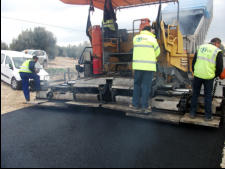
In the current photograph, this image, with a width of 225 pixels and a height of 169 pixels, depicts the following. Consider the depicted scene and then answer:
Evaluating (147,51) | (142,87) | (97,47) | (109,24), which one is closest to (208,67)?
(147,51)

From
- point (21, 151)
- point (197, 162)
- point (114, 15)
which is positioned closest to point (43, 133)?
point (21, 151)

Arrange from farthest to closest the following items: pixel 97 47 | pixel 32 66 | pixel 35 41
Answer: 1. pixel 35 41
2. pixel 32 66
3. pixel 97 47

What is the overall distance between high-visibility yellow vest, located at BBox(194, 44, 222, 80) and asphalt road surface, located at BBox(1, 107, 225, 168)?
1.04 meters

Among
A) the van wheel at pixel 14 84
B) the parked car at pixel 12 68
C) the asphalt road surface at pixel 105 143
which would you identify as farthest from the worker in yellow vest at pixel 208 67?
the van wheel at pixel 14 84

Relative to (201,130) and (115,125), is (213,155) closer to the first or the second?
(201,130)

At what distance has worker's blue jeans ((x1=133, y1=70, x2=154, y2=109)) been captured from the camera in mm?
4180

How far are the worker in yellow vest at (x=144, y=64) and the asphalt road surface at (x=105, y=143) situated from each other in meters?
0.48

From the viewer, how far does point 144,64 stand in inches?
160

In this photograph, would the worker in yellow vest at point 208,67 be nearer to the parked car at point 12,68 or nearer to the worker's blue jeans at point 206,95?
the worker's blue jeans at point 206,95

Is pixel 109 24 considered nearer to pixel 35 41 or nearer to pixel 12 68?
pixel 12 68

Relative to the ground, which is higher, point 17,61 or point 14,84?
point 17,61

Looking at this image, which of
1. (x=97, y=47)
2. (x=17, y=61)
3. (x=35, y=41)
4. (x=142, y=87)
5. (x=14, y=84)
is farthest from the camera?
(x=35, y=41)

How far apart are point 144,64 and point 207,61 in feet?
3.82

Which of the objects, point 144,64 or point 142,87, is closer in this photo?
point 144,64
